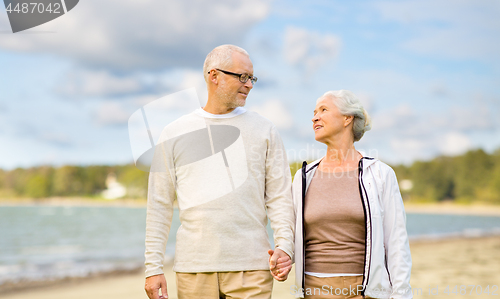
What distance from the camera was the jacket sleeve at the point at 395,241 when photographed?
2503 millimetres

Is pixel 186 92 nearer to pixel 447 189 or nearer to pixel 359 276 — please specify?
pixel 359 276

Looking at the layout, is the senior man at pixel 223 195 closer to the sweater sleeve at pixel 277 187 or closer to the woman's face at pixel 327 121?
the sweater sleeve at pixel 277 187

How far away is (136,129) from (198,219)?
80cm

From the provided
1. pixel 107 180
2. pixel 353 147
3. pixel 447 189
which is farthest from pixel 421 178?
pixel 353 147

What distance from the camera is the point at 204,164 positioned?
102 inches

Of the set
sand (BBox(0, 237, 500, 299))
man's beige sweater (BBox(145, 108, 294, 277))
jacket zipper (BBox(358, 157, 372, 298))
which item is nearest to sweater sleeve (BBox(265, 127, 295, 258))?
man's beige sweater (BBox(145, 108, 294, 277))

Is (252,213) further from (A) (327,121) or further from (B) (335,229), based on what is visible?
(A) (327,121)

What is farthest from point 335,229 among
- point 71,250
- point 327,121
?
point 71,250

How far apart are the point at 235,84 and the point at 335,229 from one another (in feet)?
3.38

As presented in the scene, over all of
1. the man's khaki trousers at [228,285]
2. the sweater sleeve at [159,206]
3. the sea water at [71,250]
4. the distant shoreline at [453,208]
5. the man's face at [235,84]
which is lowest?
the distant shoreline at [453,208]

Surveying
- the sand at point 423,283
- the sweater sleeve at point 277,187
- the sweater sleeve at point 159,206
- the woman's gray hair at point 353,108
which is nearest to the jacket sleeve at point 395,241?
the woman's gray hair at point 353,108

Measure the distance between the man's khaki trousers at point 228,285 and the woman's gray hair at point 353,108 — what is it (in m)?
1.08

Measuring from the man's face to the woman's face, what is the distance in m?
0.50

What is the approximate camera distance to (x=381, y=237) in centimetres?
252
